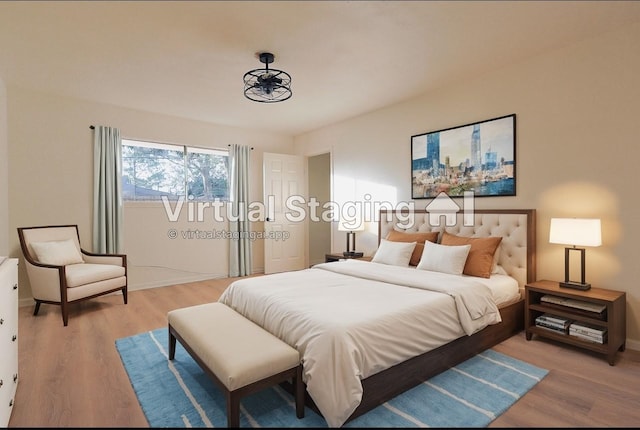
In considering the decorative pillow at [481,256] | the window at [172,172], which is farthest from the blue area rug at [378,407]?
the window at [172,172]

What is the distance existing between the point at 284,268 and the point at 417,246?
2822 millimetres

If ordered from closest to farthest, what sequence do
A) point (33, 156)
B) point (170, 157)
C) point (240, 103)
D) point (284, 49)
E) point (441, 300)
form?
1. point (441, 300)
2. point (284, 49)
3. point (33, 156)
4. point (240, 103)
5. point (170, 157)

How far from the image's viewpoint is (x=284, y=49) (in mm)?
2875

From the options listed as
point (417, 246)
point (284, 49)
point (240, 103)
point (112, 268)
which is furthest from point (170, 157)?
point (417, 246)

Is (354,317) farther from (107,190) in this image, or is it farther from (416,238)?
(107,190)

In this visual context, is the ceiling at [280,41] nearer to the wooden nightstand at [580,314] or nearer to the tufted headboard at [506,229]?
the tufted headboard at [506,229]

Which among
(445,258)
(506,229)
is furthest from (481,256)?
(506,229)

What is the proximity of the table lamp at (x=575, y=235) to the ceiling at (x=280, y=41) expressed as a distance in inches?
60.2

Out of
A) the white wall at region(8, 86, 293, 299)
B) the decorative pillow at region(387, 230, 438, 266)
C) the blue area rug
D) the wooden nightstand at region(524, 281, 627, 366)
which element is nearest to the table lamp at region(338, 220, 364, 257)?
the decorative pillow at region(387, 230, 438, 266)

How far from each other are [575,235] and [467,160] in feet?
4.37

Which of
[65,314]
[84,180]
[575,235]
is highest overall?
[84,180]

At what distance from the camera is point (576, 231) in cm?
264

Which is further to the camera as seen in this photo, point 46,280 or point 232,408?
point 46,280

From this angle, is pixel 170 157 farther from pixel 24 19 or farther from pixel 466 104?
pixel 466 104
